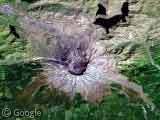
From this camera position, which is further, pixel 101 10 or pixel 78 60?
pixel 101 10

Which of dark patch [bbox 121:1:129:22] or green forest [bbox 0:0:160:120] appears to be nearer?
green forest [bbox 0:0:160:120]

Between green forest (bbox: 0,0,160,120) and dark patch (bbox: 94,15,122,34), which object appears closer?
green forest (bbox: 0,0,160,120)

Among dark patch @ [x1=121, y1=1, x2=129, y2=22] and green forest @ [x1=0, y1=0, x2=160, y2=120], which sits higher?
dark patch @ [x1=121, y1=1, x2=129, y2=22]

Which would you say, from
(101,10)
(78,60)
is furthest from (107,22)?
(78,60)

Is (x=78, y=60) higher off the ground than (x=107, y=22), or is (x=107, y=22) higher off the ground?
(x=107, y=22)

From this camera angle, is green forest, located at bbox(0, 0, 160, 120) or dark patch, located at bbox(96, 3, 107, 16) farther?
dark patch, located at bbox(96, 3, 107, 16)

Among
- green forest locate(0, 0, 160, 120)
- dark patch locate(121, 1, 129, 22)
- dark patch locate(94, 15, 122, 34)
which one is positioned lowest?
green forest locate(0, 0, 160, 120)

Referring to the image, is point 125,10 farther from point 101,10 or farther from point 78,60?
point 78,60

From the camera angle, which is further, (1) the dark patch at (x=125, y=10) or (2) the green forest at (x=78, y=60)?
(1) the dark patch at (x=125, y=10)

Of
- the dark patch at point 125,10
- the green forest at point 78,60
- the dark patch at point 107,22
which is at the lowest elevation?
the green forest at point 78,60

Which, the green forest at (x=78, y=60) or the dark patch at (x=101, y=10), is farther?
the dark patch at (x=101, y=10)

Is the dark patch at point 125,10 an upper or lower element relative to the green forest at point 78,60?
upper

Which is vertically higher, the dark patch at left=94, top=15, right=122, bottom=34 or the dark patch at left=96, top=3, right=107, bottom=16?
the dark patch at left=96, top=3, right=107, bottom=16
